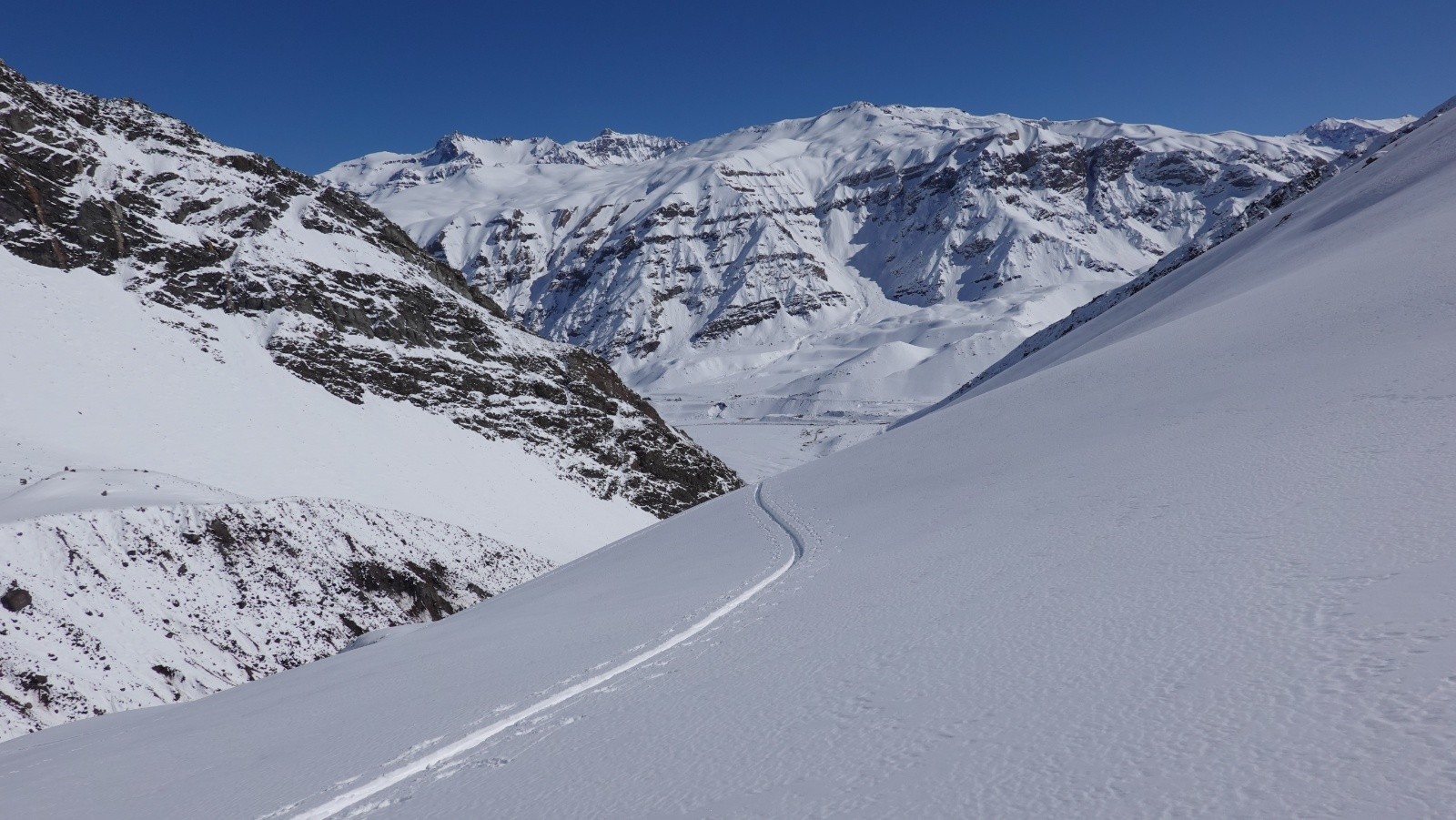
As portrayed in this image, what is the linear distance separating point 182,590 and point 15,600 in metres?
4.31

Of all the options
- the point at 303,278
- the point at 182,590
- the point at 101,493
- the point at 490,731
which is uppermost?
the point at 303,278

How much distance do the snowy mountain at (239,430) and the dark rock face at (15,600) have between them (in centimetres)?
15

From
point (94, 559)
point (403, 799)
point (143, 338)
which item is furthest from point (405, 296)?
point (403, 799)

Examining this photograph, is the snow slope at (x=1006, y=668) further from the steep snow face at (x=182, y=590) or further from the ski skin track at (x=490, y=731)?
the steep snow face at (x=182, y=590)

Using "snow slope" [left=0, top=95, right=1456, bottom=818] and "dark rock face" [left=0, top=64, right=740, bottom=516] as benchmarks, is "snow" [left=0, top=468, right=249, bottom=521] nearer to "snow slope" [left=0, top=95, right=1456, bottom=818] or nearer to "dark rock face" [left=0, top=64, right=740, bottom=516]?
"snow slope" [left=0, top=95, right=1456, bottom=818]

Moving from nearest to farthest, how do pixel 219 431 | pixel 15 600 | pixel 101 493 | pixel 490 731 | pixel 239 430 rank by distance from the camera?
pixel 490 731
pixel 15 600
pixel 101 493
pixel 219 431
pixel 239 430

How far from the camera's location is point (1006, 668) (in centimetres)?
511

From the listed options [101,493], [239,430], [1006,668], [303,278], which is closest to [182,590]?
[101,493]

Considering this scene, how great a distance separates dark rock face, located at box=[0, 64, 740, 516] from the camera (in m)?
44.2

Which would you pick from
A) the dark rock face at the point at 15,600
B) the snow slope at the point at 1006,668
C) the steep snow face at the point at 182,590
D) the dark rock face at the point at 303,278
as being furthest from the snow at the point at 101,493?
the dark rock face at the point at 303,278

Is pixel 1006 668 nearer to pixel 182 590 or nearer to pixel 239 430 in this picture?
pixel 182 590

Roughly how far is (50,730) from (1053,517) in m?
15.7

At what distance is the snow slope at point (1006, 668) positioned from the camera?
3.52 metres

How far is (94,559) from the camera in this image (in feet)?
66.8
